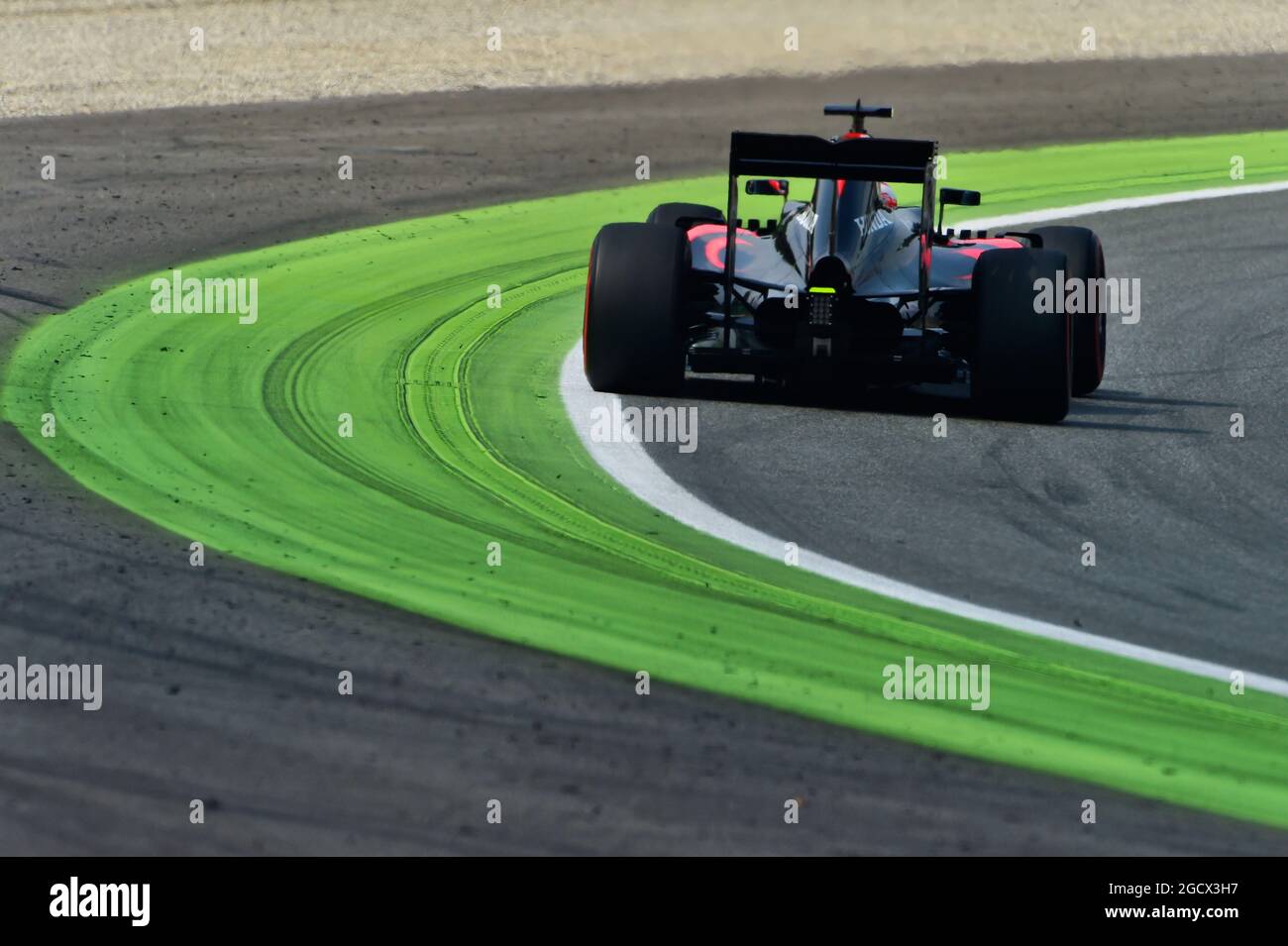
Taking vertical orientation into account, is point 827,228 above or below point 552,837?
above

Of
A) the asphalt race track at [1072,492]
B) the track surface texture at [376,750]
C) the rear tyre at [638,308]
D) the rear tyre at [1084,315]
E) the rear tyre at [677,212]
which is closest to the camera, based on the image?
the track surface texture at [376,750]

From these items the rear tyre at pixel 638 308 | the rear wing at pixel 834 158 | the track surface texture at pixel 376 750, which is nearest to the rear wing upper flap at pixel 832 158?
the rear wing at pixel 834 158

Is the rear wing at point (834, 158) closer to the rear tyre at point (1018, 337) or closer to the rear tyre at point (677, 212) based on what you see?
the rear tyre at point (1018, 337)

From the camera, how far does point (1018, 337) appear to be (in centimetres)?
1060

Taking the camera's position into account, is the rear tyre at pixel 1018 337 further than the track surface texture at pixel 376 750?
Yes

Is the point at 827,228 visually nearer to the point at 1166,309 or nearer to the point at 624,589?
the point at 624,589

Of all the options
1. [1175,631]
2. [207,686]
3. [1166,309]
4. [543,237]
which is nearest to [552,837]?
[207,686]

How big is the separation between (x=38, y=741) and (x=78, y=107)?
1405 cm

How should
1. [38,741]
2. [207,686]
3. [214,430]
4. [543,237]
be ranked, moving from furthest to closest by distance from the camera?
1. [543,237]
2. [214,430]
3. [207,686]
4. [38,741]

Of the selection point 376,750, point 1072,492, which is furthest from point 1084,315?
point 376,750

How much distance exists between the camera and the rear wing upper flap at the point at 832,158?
10.6 metres

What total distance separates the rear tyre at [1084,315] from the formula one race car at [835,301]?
722 mm

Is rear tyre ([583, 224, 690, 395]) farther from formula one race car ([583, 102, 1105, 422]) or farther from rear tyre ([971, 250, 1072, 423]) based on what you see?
rear tyre ([971, 250, 1072, 423])

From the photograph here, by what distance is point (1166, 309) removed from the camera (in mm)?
14289
